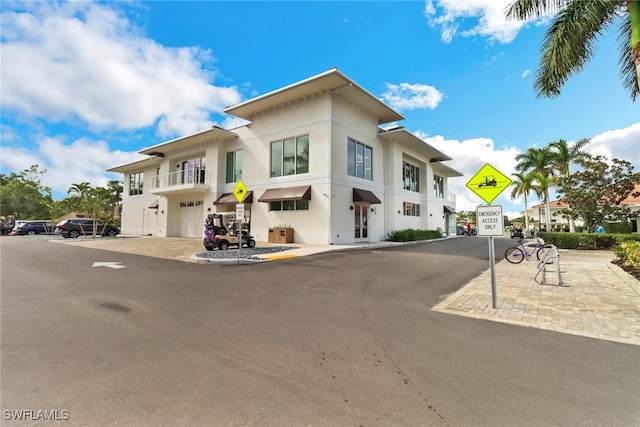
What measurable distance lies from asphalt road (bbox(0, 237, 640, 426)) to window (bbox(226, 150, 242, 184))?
57.4 ft

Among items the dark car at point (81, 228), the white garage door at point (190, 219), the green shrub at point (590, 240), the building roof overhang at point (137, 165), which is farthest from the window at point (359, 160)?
the dark car at point (81, 228)

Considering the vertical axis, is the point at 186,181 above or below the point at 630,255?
above

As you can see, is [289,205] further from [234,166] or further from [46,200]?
[46,200]

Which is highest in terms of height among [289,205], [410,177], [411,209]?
[410,177]

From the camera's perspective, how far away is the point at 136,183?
3366cm

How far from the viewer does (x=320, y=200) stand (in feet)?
60.0

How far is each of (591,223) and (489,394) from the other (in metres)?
23.0

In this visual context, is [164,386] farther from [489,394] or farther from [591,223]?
[591,223]

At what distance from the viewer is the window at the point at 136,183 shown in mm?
32938

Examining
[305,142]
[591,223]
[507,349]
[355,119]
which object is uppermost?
[355,119]

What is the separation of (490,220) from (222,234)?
13408mm

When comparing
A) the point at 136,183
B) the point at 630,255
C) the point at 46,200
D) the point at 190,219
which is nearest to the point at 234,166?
the point at 190,219

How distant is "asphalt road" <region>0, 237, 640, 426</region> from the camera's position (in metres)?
2.55

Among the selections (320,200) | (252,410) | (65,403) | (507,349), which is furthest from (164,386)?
(320,200)
